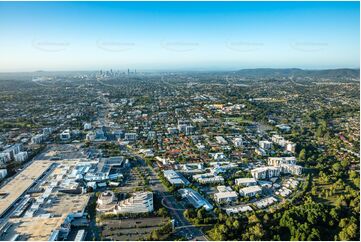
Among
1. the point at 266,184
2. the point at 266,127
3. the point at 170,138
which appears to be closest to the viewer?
the point at 266,184

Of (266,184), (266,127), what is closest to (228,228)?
(266,184)

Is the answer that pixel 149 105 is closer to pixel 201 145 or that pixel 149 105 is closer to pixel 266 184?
pixel 201 145

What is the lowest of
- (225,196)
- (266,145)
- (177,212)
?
(177,212)

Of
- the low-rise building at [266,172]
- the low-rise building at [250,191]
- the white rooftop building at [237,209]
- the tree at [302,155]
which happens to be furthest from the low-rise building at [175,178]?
the tree at [302,155]

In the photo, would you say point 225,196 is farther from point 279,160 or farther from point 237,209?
point 279,160

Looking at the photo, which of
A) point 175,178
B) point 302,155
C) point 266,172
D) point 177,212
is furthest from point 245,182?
point 302,155

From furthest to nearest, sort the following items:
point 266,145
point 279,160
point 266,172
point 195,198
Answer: point 266,145
point 279,160
point 266,172
point 195,198

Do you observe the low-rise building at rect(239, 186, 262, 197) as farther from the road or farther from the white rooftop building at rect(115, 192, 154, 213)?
the white rooftop building at rect(115, 192, 154, 213)

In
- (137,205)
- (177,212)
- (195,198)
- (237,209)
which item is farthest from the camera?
(195,198)
